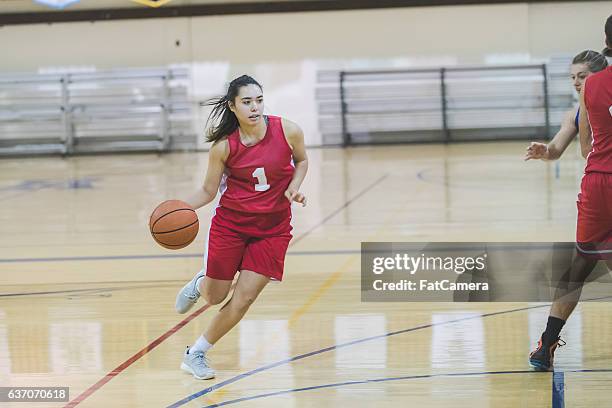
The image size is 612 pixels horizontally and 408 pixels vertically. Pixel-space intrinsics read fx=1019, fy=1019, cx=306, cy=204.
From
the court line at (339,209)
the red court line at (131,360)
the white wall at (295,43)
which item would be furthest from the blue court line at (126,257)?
the white wall at (295,43)

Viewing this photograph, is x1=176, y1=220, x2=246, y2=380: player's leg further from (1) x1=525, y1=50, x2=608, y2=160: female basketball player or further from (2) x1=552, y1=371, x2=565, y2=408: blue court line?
(2) x1=552, y1=371, x2=565, y2=408: blue court line

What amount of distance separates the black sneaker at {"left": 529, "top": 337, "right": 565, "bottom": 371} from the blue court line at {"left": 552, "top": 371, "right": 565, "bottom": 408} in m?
0.06

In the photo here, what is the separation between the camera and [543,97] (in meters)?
21.8

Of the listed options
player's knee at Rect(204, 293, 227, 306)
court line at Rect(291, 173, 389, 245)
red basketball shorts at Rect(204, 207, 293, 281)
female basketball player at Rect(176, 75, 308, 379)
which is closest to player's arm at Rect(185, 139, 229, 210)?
female basketball player at Rect(176, 75, 308, 379)

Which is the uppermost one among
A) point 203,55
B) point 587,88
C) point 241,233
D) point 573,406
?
point 203,55

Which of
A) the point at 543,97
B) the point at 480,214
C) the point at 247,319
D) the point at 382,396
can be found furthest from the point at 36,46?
the point at 382,396

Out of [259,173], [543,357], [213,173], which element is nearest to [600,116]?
[543,357]

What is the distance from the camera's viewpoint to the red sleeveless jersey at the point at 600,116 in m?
4.62

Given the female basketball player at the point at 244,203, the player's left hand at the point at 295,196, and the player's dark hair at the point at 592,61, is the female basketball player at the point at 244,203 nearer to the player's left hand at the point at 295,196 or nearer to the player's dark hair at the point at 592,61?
the player's left hand at the point at 295,196

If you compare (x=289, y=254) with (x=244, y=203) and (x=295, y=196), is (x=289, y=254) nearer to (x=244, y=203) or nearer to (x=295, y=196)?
(x=244, y=203)

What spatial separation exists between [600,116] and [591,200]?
0.40m

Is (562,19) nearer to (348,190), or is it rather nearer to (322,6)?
(322,6)

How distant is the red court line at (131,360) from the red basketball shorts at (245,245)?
0.68m

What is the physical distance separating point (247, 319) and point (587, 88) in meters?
2.66
